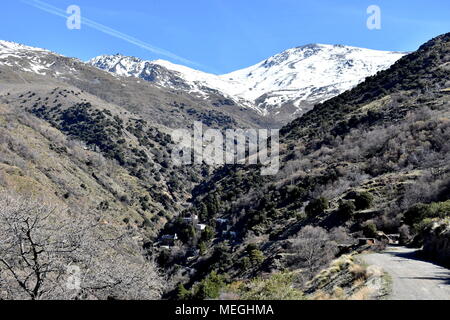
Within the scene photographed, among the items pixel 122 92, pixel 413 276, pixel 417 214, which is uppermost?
pixel 122 92

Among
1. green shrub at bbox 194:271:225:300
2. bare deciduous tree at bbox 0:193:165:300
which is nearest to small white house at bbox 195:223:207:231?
green shrub at bbox 194:271:225:300

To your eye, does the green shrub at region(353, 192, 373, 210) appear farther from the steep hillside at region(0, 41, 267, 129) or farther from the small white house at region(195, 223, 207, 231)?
the steep hillside at region(0, 41, 267, 129)

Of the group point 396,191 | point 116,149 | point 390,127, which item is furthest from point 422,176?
point 116,149

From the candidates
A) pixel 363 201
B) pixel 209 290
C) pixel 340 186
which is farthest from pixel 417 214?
pixel 340 186

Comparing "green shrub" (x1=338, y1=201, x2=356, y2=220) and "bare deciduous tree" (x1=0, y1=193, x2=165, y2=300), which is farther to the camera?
"green shrub" (x1=338, y1=201, x2=356, y2=220)

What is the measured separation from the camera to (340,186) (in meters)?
35.5

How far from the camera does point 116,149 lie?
A: 89.1 meters

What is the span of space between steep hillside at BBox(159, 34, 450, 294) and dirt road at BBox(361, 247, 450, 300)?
12.3 ft

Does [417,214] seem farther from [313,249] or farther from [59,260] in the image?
[59,260]

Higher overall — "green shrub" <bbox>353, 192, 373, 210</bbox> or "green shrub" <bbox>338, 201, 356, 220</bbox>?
"green shrub" <bbox>353, 192, 373, 210</bbox>

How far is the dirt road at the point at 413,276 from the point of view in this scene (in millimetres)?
9812

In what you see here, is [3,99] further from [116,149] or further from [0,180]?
[0,180]

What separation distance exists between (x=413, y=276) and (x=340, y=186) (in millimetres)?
24237

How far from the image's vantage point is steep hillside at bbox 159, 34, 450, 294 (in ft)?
81.2
